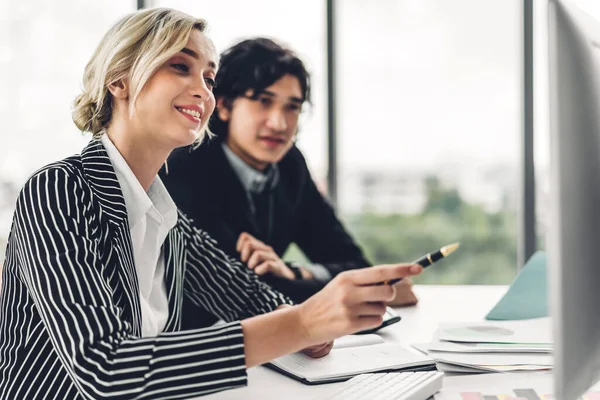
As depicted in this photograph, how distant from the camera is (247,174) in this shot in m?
2.00

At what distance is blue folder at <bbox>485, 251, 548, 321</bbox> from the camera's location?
56.8 inches

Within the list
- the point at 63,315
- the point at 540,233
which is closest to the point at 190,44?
the point at 63,315

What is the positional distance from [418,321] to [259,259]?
17.8 inches

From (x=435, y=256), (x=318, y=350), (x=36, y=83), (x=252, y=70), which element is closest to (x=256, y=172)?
(x=252, y=70)

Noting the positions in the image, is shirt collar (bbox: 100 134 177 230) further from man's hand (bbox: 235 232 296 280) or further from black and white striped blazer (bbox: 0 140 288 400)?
man's hand (bbox: 235 232 296 280)

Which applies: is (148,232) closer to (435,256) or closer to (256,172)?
(435,256)

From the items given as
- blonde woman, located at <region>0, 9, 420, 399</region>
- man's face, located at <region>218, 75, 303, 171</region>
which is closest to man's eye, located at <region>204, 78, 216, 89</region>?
blonde woman, located at <region>0, 9, 420, 399</region>

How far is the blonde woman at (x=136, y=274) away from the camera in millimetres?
839

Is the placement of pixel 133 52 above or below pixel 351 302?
above

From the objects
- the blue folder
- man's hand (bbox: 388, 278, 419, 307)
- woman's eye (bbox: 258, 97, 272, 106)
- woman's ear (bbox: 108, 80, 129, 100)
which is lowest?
man's hand (bbox: 388, 278, 419, 307)

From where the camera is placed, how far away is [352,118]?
3623 millimetres

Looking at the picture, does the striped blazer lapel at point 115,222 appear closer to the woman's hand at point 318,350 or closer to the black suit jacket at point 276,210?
the woman's hand at point 318,350

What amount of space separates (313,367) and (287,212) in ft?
3.68

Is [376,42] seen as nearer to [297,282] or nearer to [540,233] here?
[540,233]
